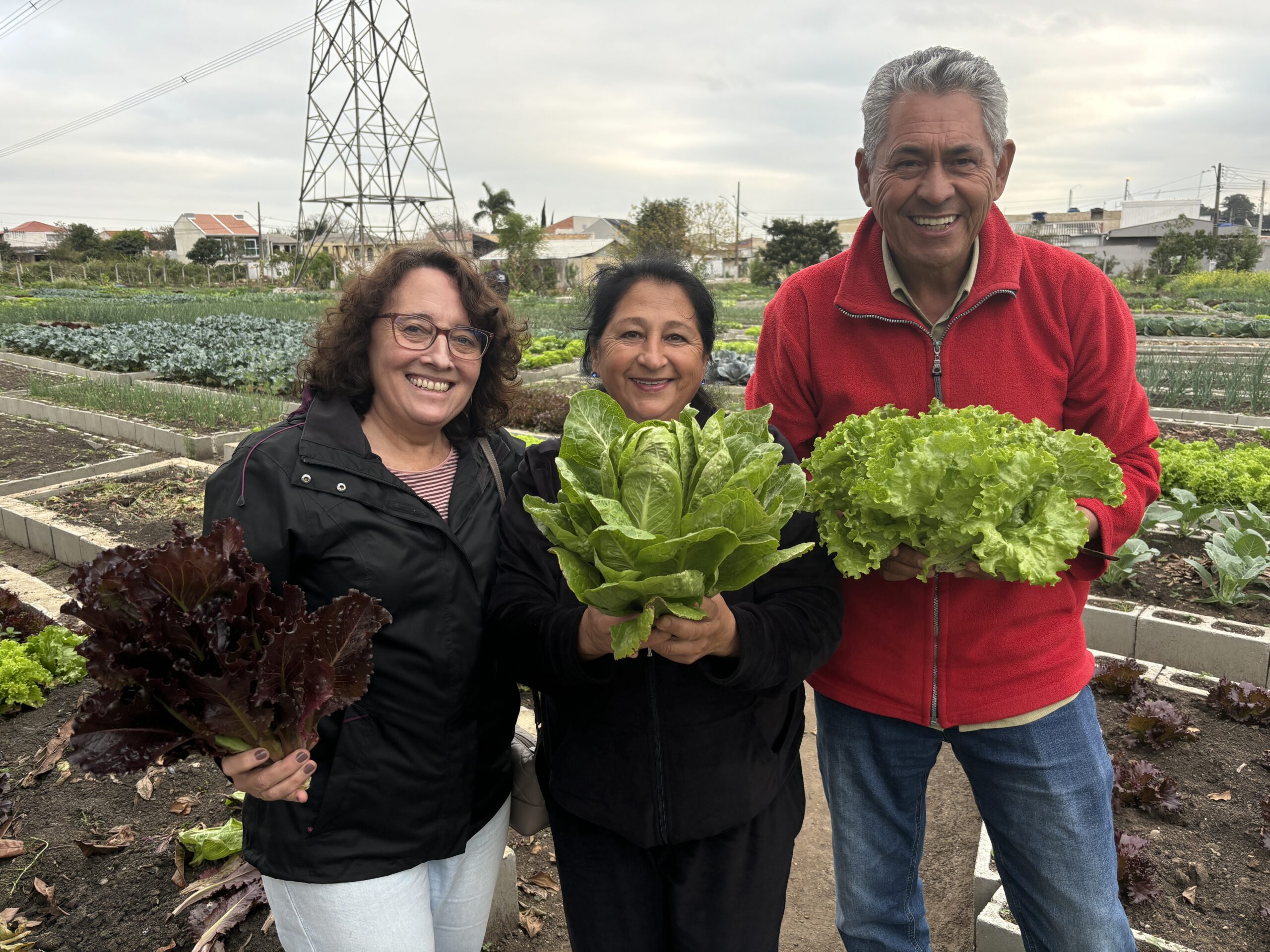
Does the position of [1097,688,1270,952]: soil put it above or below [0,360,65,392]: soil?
below

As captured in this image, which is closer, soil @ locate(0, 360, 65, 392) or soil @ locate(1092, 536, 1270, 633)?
soil @ locate(1092, 536, 1270, 633)

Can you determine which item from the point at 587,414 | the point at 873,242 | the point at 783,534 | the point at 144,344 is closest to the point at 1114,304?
the point at 873,242

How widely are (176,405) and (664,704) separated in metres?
11.1

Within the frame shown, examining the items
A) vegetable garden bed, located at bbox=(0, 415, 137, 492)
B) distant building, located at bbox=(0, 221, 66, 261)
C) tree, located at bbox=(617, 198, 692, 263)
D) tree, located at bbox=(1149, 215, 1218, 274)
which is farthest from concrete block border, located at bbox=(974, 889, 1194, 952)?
distant building, located at bbox=(0, 221, 66, 261)

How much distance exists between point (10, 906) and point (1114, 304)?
14.2 feet

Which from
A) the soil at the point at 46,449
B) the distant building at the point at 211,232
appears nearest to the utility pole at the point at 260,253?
the distant building at the point at 211,232

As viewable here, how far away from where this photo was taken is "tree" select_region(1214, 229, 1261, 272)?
4581cm

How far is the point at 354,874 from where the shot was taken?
204 cm

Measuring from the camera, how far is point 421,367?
228 centimetres

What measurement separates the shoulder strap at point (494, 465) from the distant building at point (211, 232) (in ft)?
310

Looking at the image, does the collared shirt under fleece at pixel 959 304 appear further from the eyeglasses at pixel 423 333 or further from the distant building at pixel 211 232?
the distant building at pixel 211 232

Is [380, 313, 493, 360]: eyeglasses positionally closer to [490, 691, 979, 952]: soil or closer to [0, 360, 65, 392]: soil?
[490, 691, 979, 952]: soil

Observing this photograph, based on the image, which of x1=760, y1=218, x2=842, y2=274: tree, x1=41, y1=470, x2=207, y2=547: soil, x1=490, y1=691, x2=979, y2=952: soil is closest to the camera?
x1=490, y1=691, x2=979, y2=952: soil

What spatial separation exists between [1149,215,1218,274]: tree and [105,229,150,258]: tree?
6607 cm
